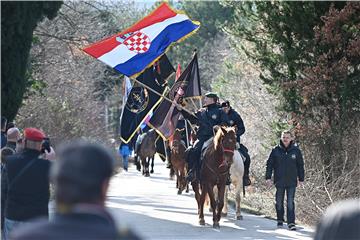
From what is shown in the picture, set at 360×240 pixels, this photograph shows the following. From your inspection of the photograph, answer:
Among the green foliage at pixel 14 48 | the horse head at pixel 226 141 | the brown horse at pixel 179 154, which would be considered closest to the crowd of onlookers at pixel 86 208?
the horse head at pixel 226 141

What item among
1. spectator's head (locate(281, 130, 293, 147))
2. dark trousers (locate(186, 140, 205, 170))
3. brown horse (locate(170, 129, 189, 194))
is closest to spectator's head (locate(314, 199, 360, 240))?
spectator's head (locate(281, 130, 293, 147))

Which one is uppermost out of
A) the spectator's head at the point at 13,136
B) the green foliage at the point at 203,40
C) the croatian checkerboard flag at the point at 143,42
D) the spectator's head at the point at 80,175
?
the green foliage at the point at 203,40

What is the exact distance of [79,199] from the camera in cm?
440

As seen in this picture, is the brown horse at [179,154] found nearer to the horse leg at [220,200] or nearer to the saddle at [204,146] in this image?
the saddle at [204,146]

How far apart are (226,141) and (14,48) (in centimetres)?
497

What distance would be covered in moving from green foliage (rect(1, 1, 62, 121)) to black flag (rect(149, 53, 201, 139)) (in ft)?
14.6

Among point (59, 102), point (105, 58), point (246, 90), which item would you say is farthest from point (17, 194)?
point (59, 102)

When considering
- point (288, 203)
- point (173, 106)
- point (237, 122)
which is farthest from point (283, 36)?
point (288, 203)

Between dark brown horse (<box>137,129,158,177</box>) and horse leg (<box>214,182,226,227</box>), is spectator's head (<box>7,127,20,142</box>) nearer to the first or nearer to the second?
horse leg (<box>214,182,226,227</box>)

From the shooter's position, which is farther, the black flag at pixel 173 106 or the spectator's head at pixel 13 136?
the black flag at pixel 173 106

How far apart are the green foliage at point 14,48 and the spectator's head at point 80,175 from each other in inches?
566

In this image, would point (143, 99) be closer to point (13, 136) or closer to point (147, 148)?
point (13, 136)

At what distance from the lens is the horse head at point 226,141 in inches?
669

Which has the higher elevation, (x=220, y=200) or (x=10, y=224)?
(x=220, y=200)
